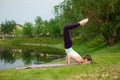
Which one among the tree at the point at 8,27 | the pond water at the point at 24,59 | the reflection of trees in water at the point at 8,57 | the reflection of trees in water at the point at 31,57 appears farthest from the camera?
the tree at the point at 8,27

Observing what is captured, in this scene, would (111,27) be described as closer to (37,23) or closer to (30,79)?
(30,79)

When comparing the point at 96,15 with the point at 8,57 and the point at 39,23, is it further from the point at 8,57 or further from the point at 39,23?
the point at 39,23

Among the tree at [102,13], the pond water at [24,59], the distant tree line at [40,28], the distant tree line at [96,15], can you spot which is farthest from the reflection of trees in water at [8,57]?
the distant tree line at [40,28]

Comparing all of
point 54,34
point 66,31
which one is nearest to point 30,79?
point 66,31

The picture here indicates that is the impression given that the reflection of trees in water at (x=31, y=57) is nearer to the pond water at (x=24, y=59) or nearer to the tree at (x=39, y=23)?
the pond water at (x=24, y=59)

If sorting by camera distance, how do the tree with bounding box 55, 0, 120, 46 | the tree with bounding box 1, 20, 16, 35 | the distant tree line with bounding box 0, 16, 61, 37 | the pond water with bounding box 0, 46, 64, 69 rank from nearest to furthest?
the tree with bounding box 55, 0, 120, 46 < the pond water with bounding box 0, 46, 64, 69 < the distant tree line with bounding box 0, 16, 61, 37 < the tree with bounding box 1, 20, 16, 35

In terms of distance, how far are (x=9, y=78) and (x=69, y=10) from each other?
3044 centimetres

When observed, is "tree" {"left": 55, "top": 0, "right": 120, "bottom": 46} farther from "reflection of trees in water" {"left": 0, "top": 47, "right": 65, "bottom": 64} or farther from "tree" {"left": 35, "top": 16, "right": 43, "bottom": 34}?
"tree" {"left": 35, "top": 16, "right": 43, "bottom": 34}

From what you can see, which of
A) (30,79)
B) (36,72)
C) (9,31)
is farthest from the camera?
(9,31)

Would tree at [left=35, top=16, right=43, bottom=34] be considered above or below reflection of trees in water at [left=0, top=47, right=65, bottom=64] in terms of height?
above

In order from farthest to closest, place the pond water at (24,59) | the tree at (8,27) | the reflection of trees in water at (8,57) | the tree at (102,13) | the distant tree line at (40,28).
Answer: the tree at (8,27)
the distant tree line at (40,28)
the reflection of trees in water at (8,57)
the pond water at (24,59)
the tree at (102,13)

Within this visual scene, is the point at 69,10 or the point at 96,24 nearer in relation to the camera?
the point at 96,24

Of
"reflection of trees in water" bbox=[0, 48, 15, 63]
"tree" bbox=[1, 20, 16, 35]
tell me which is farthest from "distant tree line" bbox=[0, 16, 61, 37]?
"reflection of trees in water" bbox=[0, 48, 15, 63]

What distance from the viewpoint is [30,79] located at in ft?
41.9
